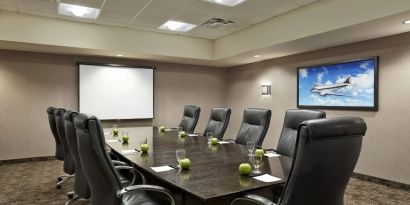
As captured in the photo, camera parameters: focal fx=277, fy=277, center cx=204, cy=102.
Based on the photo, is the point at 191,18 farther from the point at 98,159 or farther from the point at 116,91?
the point at 98,159

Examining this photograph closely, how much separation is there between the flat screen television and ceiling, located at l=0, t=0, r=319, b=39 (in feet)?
4.39

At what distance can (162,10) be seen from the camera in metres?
4.39

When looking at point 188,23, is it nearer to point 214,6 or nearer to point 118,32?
point 214,6

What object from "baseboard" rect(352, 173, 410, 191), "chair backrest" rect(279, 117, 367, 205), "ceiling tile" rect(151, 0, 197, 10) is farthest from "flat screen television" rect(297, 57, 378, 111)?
"chair backrest" rect(279, 117, 367, 205)

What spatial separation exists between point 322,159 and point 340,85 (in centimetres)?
385

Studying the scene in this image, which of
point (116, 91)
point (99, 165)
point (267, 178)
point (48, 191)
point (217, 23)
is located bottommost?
point (48, 191)

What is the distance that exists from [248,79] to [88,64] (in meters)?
3.68

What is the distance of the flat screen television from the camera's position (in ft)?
14.0

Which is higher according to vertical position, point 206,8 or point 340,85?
point 206,8

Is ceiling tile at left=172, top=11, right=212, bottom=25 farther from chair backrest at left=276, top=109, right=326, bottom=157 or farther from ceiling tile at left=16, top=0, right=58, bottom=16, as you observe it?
chair backrest at left=276, top=109, right=326, bottom=157

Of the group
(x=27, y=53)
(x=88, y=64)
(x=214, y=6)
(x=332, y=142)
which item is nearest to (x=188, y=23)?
(x=214, y=6)

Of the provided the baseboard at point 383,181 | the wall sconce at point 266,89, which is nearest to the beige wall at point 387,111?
the baseboard at point 383,181

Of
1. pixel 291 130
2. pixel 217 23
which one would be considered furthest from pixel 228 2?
pixel 291 130

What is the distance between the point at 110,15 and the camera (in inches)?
183
